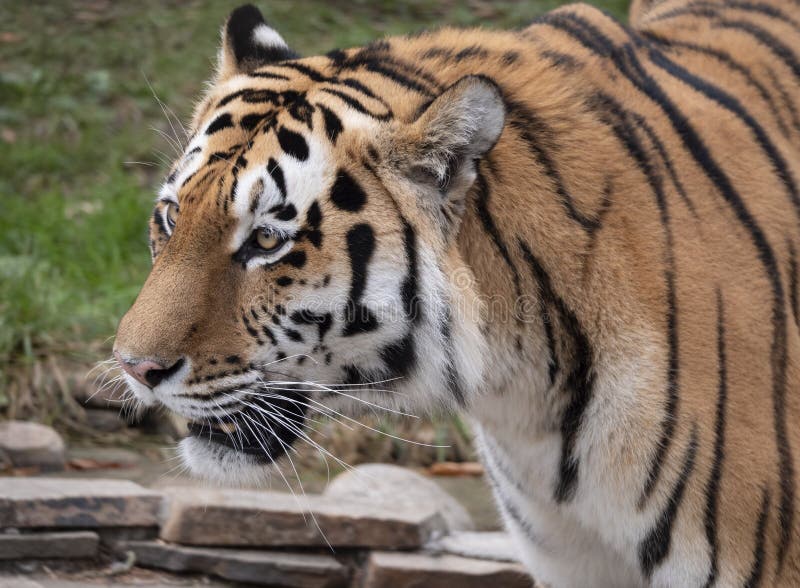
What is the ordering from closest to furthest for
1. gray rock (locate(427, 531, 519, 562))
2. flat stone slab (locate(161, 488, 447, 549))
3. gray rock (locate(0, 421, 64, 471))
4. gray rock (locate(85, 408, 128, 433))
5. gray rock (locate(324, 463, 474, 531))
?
flat stone slab (locate(161, 488, 447, 549)) < gray rock (locate(427, 531, 519, 562)) < gray rock (locate(324, 463, 474, 531)) < gray rock (locate(0, 421, 64, 471)) < gray rock (locate(85, 408, 128, 433))

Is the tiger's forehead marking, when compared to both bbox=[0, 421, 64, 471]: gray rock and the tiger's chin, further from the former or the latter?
bbox=[0, 421, 64, 471]: gray rock

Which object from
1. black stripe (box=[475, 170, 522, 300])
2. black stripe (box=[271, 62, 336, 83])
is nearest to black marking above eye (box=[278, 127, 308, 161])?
black stripe (box=[271, 62, 336, 83])

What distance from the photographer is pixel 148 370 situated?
2.29 meters

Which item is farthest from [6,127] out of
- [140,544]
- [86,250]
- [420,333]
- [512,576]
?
[420,333]

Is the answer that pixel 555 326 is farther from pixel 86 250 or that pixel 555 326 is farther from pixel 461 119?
pixel 86 250

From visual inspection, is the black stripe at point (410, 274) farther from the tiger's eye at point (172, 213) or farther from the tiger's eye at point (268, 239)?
the tiger's eye at point (172, 213)

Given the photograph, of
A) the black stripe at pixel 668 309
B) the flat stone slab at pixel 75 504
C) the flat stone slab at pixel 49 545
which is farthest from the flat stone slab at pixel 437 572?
the black stripe at pixel 668 309

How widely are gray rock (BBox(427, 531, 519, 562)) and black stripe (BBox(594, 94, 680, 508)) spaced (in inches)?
45.1

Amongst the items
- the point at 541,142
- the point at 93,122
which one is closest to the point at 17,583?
the point at 541,142

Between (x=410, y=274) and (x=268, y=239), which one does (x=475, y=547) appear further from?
(x=268, y=239)

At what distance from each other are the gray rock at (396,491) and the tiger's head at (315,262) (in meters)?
1.32

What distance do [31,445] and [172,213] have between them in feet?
6.17

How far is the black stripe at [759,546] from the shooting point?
7.80 ft

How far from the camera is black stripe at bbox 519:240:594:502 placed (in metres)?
2.41
